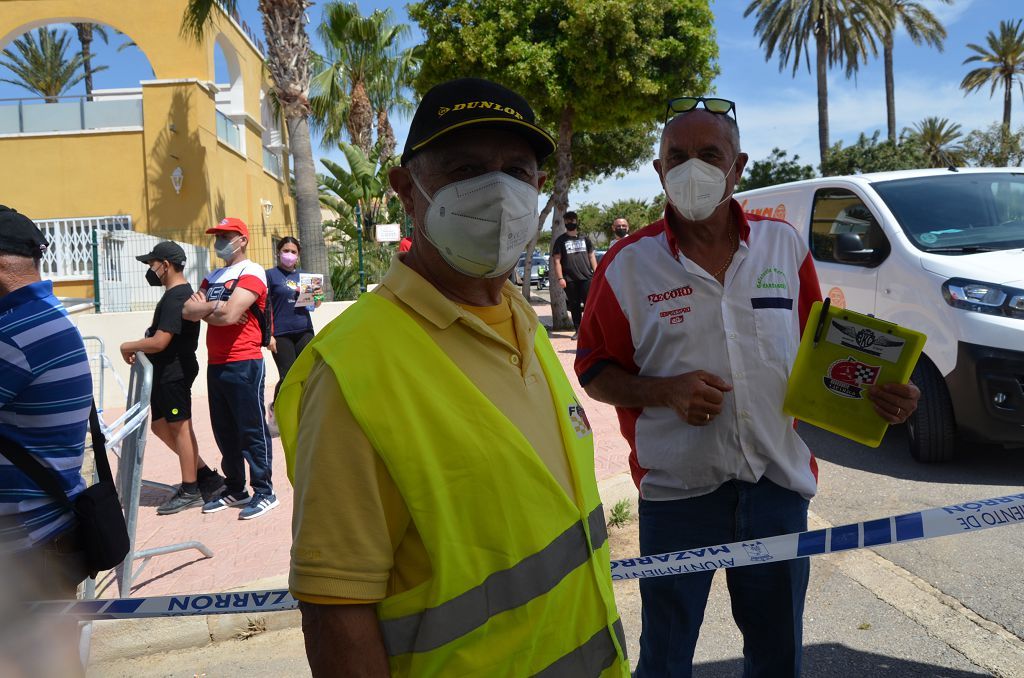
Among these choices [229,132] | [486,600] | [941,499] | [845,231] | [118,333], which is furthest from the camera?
[229,132]

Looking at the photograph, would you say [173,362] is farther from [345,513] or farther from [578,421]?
Answer: [345,513]

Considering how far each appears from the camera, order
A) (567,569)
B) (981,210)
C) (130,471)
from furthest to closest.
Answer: (981,210), (130,471), (567,569)

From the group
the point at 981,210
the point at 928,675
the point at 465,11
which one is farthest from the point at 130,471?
the point at 465,11

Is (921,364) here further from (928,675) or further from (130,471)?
(130,471)

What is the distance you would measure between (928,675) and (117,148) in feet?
63.8

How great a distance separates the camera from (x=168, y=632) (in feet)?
12.4

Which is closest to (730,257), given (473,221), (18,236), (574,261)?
(473,221)

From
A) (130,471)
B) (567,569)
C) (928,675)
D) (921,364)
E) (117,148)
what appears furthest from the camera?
(117,148)

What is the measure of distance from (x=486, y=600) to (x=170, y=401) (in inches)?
193

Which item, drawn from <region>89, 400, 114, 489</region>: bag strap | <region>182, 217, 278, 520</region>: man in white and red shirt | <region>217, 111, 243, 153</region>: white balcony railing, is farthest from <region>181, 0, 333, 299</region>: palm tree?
<region>89, 400, 114, 489</region>: bag strap

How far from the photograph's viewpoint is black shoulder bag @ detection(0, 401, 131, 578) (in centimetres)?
231

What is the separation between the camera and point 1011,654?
3.12 meters

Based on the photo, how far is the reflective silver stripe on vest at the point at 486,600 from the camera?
1.25 meters

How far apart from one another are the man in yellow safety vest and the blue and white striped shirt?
57.5 inches
